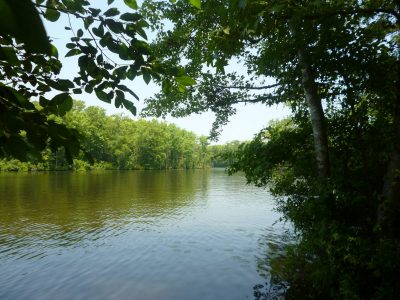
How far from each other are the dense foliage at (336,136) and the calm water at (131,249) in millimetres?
4051

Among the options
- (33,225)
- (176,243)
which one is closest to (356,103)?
(176,243)

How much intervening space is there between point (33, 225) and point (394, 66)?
71.7ft

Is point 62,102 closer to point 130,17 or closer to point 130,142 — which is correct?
point 130,17

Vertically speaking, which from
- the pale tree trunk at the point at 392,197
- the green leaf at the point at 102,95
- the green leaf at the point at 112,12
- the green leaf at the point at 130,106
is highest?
the green leaf at the point at 112,12

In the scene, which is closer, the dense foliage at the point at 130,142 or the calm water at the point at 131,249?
the calm water at the point at 131,249

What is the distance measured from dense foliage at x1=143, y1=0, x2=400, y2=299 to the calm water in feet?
13.3

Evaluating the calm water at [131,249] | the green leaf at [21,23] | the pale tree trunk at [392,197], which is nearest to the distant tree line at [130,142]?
the calm water at [131,249]

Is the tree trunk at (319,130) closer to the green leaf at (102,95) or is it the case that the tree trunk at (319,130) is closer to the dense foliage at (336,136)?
the dense foliage at (336,136)

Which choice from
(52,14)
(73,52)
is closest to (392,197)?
(73,52)

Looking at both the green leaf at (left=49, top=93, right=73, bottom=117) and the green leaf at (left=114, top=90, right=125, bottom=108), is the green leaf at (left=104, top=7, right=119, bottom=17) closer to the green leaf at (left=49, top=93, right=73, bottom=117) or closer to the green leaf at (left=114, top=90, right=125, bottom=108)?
the green leaf at (left=114, top=90, right=125, bottom=108)

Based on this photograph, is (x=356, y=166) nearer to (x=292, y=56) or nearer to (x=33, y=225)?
(x=292, y=56)

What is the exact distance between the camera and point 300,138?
10055mm

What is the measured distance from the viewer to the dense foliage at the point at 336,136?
6621mm

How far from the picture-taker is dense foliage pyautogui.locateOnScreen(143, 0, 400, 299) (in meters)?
6.62
